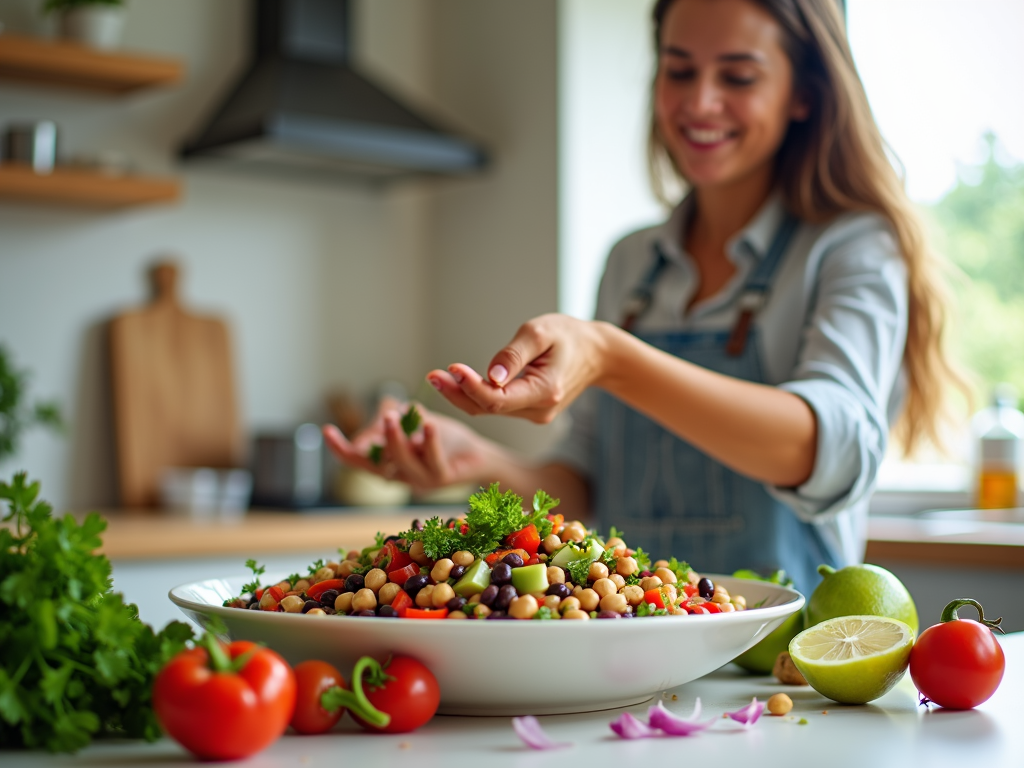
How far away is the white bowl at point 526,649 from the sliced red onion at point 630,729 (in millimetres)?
35

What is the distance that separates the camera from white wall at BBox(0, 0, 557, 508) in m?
3.08

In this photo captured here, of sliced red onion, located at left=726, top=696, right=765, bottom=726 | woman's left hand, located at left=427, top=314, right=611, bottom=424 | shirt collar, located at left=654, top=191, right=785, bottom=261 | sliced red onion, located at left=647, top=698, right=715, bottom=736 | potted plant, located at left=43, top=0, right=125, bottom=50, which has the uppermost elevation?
potted plant, located at left=43, top=0, right=125, bottom=50

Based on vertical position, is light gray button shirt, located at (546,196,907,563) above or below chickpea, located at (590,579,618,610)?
above

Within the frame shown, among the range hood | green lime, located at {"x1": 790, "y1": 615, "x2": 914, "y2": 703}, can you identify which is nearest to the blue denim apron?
green lime, located at {"x1": 790, "y1": 615, "x2": 914, "y2": 703}

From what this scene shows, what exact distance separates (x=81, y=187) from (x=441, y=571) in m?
2.32

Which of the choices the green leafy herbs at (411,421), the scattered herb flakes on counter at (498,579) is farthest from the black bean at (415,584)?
the green leafy herbs at (411,421)

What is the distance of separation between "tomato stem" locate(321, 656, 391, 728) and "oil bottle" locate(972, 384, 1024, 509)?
2.22 metres

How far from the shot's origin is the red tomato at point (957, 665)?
2.94 feet

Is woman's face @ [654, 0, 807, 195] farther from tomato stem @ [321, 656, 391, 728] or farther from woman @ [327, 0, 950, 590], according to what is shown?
tomato stem @ [321, 656, 391, 728]

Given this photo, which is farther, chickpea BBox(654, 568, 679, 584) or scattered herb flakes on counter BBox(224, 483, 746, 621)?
chickpea BBox(654, 568, 679, 584)

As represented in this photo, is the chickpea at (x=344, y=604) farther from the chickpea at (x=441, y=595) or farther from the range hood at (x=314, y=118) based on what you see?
the range hood at (x=314, y=118)

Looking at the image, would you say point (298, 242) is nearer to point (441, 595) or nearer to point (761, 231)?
point (761, 231)

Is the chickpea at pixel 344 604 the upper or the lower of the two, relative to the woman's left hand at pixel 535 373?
lower

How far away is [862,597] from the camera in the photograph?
1.03m
